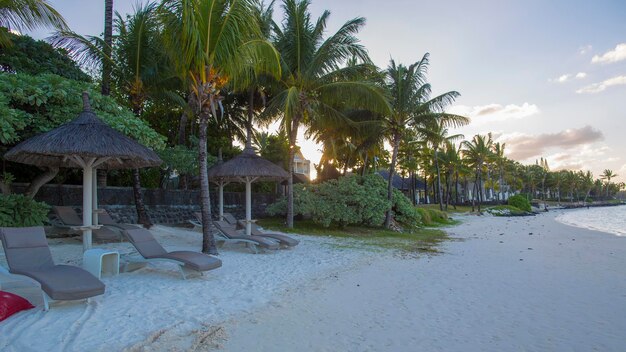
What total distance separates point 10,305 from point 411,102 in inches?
566

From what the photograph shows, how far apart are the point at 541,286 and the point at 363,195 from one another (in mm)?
8365

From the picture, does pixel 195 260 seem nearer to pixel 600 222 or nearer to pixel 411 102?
pixel 411 102

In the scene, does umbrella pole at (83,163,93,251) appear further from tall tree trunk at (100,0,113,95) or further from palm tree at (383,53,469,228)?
palm tree at (383,53,469,228)

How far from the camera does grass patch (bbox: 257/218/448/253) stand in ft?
36.2

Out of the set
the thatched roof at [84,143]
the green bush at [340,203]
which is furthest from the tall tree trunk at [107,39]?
the green bush at [340,203]

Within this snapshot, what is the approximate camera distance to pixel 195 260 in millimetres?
5980

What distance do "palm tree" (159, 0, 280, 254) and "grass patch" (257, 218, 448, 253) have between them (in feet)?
16.7

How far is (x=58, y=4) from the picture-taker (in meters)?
8.15

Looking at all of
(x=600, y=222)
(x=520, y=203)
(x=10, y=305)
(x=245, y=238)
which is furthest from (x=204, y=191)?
(x=520, y=203)

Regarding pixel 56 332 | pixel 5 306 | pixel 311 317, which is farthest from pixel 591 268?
pixel 5 306

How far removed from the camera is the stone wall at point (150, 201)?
11164mm

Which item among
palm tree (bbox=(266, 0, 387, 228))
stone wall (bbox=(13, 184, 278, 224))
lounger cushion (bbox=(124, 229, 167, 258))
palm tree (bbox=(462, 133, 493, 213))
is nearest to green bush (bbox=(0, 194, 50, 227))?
stone wall (bbox=(13, 184, 278, 224))

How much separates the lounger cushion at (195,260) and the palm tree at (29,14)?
5633 millimetres

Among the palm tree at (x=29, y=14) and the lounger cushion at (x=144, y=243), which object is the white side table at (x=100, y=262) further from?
the palm tree at (x=29, y=14)
